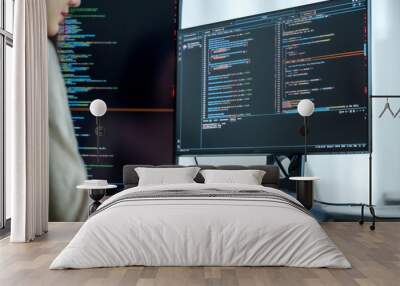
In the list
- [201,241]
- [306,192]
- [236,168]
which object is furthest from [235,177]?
[201,241]

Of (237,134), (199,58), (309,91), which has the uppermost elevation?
(199,58)

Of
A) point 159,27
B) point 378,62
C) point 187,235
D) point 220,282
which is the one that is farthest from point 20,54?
point 378,62

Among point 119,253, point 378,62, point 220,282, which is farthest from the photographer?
point 378,62

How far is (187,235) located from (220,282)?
546 mm

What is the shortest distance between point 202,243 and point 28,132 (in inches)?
89.9

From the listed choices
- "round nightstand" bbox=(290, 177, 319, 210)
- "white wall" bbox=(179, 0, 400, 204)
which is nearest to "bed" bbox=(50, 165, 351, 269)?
"round nightstand" bbox=(290, 177, 319, 210)

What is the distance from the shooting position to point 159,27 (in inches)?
265

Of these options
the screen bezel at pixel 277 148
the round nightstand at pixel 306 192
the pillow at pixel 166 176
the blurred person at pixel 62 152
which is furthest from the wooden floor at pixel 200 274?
the blurred person at pixel 62 152

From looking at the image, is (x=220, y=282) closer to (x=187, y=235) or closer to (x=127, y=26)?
(x=187, y=235)

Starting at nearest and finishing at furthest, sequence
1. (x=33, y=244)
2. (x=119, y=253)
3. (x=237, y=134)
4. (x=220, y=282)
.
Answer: (x=220, y=282), (x=119, y=253), (x=33, y=244), (x=237, y=134)

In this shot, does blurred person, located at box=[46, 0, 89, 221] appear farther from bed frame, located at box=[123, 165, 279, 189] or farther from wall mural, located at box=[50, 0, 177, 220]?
bed frame, located at box=[123, 165, 279, 189]

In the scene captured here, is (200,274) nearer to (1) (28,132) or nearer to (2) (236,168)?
(1) (28,132)

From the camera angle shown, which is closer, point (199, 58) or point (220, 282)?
point (220, 282)

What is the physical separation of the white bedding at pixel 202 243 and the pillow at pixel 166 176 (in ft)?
6.66
